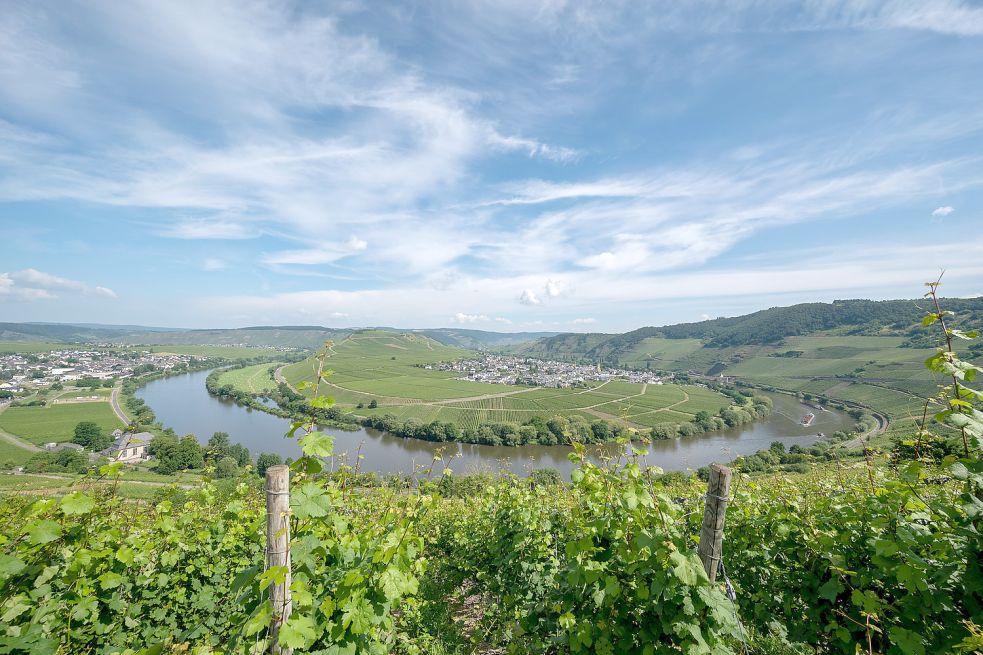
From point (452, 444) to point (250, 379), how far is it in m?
91.2

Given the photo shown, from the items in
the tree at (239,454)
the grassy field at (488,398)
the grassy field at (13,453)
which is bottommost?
the grassy field at (488,398)

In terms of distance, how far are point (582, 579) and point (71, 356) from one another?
225 metres

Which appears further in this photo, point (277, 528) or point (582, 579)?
point (582, 579)

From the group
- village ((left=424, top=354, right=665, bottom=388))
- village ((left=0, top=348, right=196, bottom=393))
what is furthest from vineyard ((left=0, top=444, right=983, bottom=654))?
village ((left=0, top=348, right=196, bottom=393))

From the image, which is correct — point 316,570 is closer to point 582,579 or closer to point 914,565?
point 582,579

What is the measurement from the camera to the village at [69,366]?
103000mm

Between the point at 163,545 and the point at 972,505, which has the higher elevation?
the point at 972,505

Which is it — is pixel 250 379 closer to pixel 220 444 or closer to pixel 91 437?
pixel 91 437

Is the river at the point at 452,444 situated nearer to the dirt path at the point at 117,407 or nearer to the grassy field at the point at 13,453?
the dirt path at the point at 117,407

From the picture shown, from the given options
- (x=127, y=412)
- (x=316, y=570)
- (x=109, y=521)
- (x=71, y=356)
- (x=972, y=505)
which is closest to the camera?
(x=972, y=505)

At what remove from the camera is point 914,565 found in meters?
2.67

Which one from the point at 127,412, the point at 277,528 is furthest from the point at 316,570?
the point at 127,412

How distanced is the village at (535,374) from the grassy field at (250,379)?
58756 millimetres

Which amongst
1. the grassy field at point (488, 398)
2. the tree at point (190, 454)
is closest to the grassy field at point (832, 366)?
the grassy field at point (488, 398)
